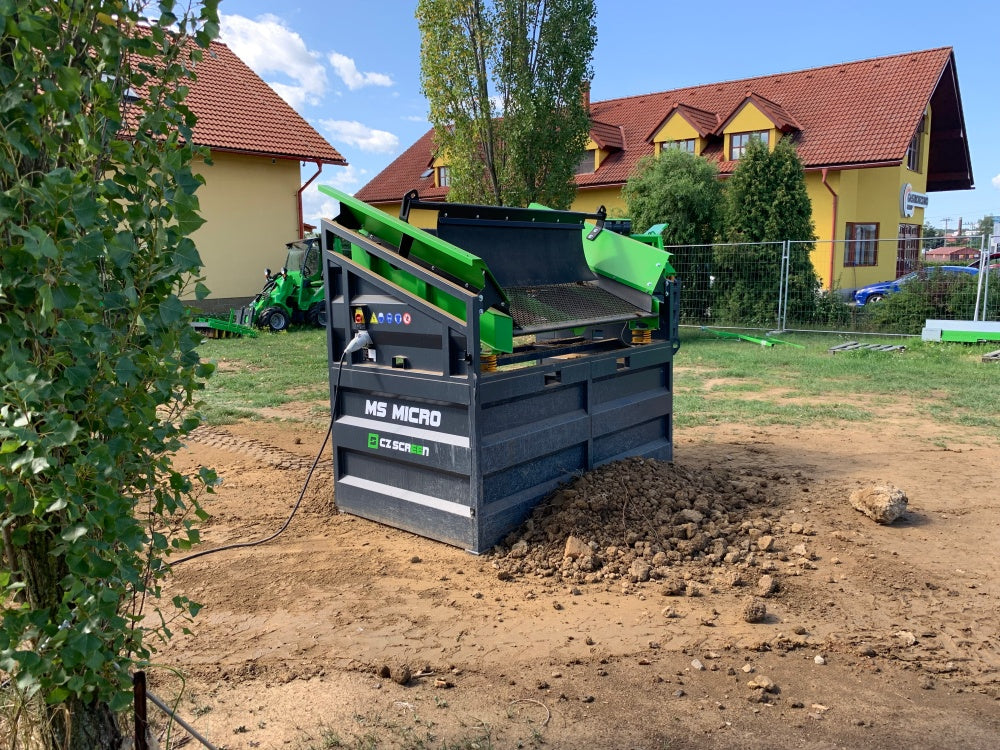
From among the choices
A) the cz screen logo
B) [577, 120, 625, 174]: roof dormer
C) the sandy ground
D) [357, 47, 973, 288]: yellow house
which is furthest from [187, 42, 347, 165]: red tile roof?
the sandy ground

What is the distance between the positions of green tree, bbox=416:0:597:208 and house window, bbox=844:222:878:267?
1090 centimetres

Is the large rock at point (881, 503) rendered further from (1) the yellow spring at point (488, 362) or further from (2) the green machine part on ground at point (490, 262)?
(1) the yellow spring at point (488, 362)

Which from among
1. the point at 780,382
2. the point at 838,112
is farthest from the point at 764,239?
the point at 838,112

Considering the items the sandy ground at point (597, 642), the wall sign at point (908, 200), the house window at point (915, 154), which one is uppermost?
the house window at point (915, 154)

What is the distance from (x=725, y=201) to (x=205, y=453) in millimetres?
15093

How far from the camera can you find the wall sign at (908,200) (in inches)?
966

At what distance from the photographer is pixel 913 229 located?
26844 mm

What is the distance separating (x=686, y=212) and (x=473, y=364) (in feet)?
51.9

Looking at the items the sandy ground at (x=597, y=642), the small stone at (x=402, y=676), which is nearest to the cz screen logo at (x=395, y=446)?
the sandy ground at (x=597, y=642)

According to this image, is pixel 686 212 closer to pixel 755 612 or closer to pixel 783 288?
pixel 783 288

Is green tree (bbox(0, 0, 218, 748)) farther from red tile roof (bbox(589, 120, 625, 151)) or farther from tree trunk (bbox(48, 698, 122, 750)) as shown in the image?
red tile roof (bbox(589, 120, 625, 151))

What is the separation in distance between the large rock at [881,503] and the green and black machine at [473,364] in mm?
1481

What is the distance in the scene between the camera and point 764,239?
18141 millimetres

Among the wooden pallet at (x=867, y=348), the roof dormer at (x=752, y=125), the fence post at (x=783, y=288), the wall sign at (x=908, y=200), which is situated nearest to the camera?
the wooden pallet at (x=867, y=348)
